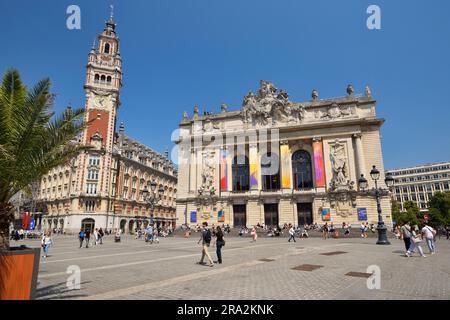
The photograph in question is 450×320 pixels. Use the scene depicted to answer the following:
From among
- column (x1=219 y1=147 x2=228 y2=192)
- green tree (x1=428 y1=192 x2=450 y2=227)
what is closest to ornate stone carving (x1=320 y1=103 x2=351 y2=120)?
column (x1=219 y1=147 x2=228 y2=192)

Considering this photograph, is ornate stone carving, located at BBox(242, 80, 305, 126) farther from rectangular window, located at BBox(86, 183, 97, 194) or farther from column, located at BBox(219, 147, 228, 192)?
rectangular window, located at BBox(86, 183, 97, 194)

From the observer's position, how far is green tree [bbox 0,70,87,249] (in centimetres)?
625

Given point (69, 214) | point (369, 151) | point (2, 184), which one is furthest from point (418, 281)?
point (69, 214)

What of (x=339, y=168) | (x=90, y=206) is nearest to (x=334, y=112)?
(x=339, y=168)

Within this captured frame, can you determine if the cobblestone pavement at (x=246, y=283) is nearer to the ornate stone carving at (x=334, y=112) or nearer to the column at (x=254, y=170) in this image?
the column at (x=254, y=170)

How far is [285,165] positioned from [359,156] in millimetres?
10447

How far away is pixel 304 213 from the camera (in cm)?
4166

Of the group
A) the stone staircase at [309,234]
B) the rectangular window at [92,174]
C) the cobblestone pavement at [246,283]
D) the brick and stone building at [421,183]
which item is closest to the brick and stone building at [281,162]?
the stone staircase at [309,234]

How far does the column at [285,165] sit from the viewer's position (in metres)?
43.0

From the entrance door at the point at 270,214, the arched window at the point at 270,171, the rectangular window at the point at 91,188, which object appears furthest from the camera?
the rectangular window at the point at 91,188

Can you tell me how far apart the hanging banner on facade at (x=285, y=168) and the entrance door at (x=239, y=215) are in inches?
290
